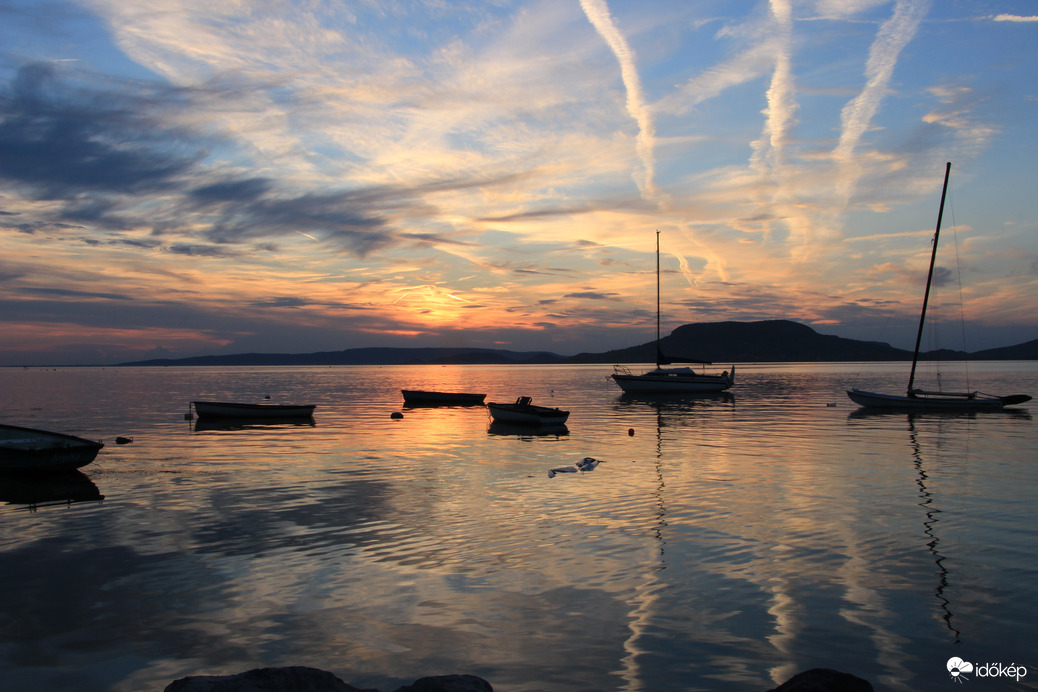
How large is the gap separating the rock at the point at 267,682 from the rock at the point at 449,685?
2.57ft

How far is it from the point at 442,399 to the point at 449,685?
2712 inches

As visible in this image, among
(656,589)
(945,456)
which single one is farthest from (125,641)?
(945,456)

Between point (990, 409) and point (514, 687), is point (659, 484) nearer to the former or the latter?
point (514, 687)

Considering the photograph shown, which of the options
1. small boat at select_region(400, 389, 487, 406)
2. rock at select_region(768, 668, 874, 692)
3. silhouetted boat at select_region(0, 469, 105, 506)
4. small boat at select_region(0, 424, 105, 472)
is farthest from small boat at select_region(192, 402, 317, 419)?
rock at select_region(768, 668, 874, 692)

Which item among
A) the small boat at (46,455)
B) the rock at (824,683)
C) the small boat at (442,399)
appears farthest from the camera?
the small boat at (442,399)

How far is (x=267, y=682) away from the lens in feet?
23.0

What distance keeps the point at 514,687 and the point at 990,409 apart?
64477 millimetres

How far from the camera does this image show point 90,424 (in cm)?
4941

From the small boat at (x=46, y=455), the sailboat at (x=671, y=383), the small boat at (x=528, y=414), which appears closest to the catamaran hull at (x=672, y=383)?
the sailboat at (x=671, y=383)

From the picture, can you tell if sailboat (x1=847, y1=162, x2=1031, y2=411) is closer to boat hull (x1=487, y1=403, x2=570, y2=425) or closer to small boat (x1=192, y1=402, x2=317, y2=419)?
boat hull (x1=487, y1=403, x2=570, y2=425)

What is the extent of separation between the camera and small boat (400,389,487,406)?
7438 centimetres

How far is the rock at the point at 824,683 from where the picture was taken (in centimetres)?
712

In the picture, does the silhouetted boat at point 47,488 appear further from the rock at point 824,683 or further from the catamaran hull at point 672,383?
the catamaran hull at point 672,383

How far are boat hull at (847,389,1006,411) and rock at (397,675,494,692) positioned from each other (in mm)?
61578
